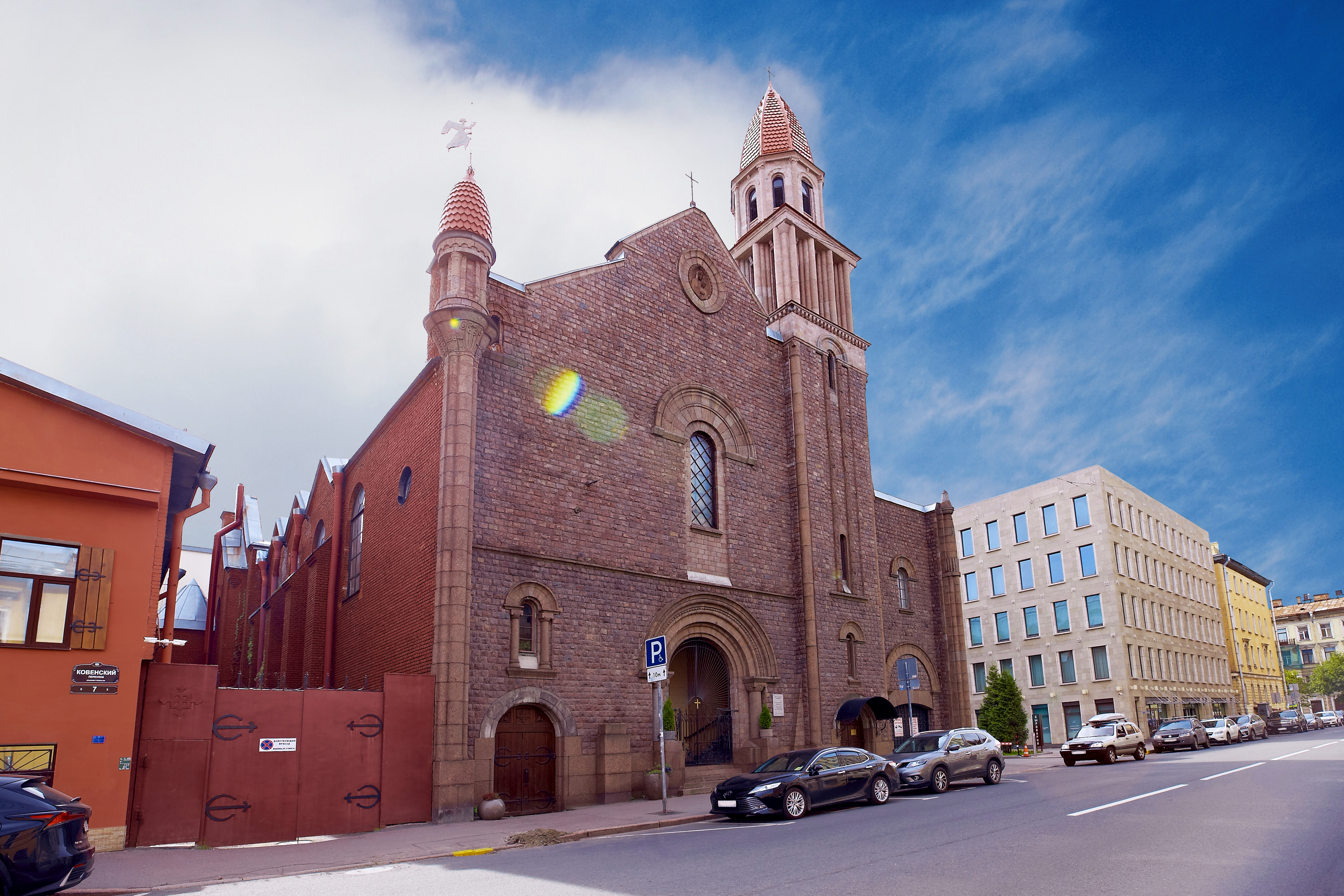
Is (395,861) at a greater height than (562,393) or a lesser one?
lesser

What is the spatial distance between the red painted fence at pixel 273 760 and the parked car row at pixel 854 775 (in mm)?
5790

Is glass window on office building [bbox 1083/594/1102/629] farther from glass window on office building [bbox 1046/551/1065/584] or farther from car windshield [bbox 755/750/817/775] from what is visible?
car windshield [bbox 755/750/817/775]

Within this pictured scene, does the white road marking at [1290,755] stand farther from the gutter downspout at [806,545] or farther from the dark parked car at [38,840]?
the dark parked car at [38,840]

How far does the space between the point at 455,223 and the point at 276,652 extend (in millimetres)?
19099

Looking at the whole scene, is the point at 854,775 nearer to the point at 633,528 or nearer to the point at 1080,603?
the point at 633,528

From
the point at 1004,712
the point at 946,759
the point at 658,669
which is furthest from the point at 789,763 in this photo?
the point at 1004,712

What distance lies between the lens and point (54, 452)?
13227mm

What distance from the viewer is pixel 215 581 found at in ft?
135

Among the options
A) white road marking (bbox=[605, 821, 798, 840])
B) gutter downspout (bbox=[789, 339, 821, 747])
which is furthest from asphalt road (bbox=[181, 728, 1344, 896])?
gutter downspout (bbox=[789, 339, 821, 747])

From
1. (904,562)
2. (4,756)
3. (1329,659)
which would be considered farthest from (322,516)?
(1329,659)

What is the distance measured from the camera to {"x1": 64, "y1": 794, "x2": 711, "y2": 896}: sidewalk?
34.4 ft

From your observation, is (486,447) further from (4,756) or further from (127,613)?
(4,756)

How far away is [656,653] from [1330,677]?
86.2m

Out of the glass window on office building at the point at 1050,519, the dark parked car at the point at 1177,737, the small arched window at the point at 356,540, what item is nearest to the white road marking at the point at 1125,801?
the small arched window at the point at 356,540
